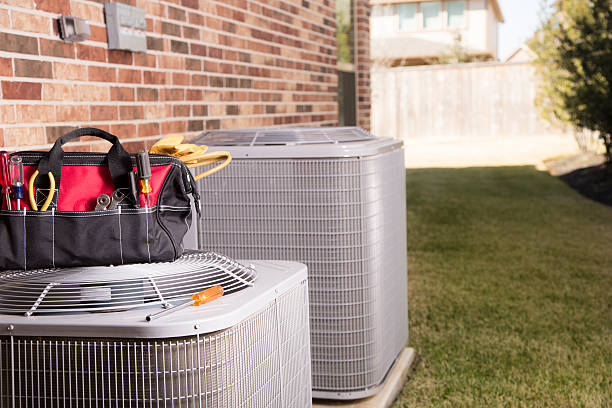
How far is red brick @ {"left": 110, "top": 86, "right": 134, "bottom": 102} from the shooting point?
295 cm

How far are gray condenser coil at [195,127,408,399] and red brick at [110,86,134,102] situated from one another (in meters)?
0.43

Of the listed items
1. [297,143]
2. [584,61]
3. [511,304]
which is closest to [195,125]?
[297,143]

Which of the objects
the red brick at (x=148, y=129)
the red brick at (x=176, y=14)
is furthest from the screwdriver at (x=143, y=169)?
the red brick at (x=176, y=14)

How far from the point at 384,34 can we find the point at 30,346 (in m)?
31.7

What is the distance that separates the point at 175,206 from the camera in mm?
1838

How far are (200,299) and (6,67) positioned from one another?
126cm

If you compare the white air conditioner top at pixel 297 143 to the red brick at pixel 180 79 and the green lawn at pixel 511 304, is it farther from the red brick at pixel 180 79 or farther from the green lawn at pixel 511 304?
the green lawn at pixel 511 304

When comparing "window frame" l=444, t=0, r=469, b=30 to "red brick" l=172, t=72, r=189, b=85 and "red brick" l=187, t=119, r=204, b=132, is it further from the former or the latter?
"red brick" l=172, t=72, r=189, b=85

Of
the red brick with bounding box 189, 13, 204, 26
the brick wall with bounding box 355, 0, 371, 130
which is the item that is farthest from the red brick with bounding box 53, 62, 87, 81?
the brick wall with bounding box 355, 0, 371, 130

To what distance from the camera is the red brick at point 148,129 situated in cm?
314

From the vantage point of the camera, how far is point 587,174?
10.8 m

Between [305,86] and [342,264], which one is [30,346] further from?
[305,86]

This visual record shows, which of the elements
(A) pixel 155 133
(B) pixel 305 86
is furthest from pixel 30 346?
(B) pixel 305 86

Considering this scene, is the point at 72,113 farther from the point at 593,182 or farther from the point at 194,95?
the point at 593,182
